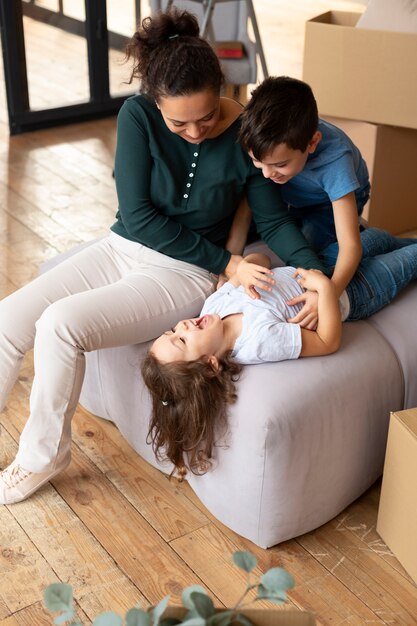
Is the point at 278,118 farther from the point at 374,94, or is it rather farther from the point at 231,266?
the point at 374,94

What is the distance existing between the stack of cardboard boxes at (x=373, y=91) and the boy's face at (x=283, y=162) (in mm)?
966

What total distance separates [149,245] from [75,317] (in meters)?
0.28

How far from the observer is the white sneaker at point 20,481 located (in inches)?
71.4

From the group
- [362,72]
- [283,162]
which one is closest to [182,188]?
[283,162]

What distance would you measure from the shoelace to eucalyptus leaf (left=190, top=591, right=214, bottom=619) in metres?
1.03

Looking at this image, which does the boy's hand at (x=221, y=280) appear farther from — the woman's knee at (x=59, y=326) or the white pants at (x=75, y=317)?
the woman's knee at (x=59, y=326)

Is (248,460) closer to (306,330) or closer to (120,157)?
(306,330)

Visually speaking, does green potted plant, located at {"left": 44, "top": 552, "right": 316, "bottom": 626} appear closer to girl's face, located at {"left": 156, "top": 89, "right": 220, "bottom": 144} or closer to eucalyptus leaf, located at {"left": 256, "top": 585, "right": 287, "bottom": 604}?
eucalyptus leaf, located at {"left": 256, "top": 585, "right": 287, "bottom": 604}

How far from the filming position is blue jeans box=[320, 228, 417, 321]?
1.89m

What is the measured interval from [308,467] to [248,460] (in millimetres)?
125

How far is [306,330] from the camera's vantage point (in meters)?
1.73

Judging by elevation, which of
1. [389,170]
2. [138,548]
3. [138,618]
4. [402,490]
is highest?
[138,618]

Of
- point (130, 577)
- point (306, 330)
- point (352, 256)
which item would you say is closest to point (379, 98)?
point (352, 256)

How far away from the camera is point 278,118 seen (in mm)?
1688
